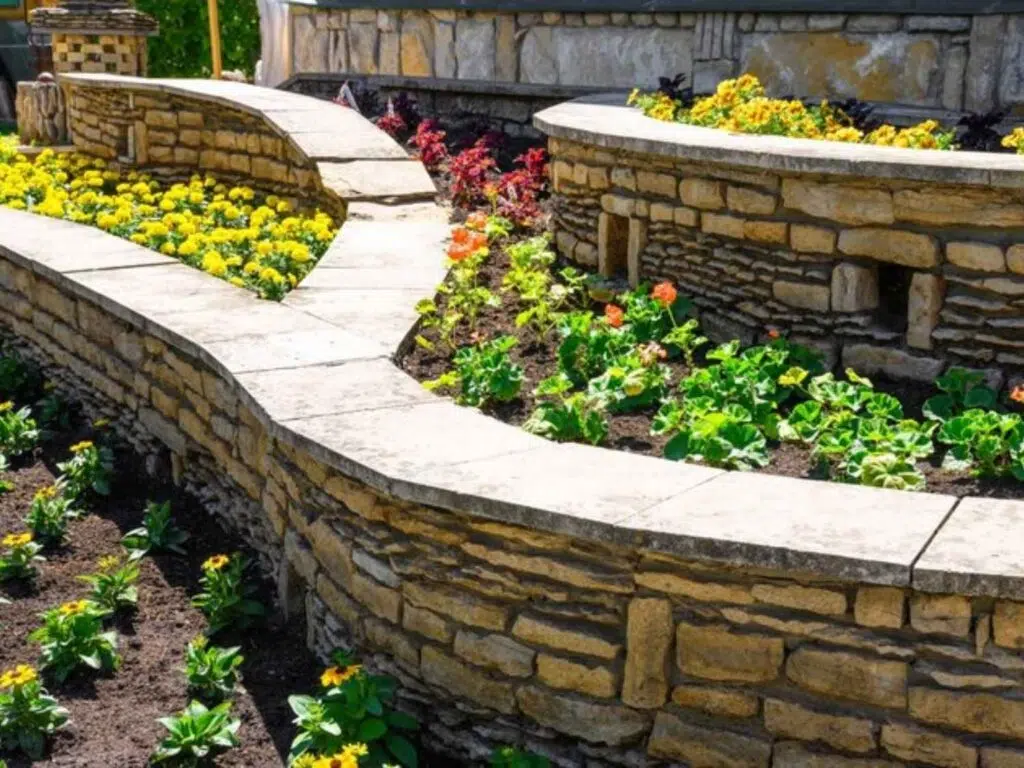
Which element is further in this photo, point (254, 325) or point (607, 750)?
point (254, 325)

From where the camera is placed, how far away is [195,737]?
3.65 m

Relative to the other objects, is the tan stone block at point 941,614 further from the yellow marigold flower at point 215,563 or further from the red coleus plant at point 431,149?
the red coleus plant at point 431,149

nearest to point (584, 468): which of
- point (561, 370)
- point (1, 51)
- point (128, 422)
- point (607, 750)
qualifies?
point (607, 750)

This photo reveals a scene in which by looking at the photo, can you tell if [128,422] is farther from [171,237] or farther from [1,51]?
[1,51]

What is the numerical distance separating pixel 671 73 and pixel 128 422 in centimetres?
402

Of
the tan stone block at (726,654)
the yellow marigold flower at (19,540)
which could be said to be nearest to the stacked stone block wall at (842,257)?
the tan stone block at (726,654)

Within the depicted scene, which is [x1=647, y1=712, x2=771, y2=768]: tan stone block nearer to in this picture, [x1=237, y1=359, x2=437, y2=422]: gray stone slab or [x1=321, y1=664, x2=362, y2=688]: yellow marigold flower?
[x1=321, y1=664, x2=362, y2=688]: yellow marigold flower

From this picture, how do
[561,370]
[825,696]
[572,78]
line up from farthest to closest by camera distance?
1. [572,78]
2. [561,370]
3. [825,696]

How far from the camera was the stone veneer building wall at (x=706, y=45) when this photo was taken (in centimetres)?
688

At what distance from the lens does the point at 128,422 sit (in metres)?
5.82

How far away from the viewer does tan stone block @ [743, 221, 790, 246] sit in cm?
484

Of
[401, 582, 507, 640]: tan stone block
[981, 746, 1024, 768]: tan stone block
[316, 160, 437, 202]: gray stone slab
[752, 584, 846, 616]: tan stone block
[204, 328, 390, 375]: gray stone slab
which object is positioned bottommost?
[981, 746, 1024, 768]: tan stone block

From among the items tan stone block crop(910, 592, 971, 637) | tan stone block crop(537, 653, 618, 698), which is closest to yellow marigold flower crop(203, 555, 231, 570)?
tan stone block crop(537, 653, 618, 698)

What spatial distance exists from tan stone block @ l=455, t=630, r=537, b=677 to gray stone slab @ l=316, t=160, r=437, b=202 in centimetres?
418
